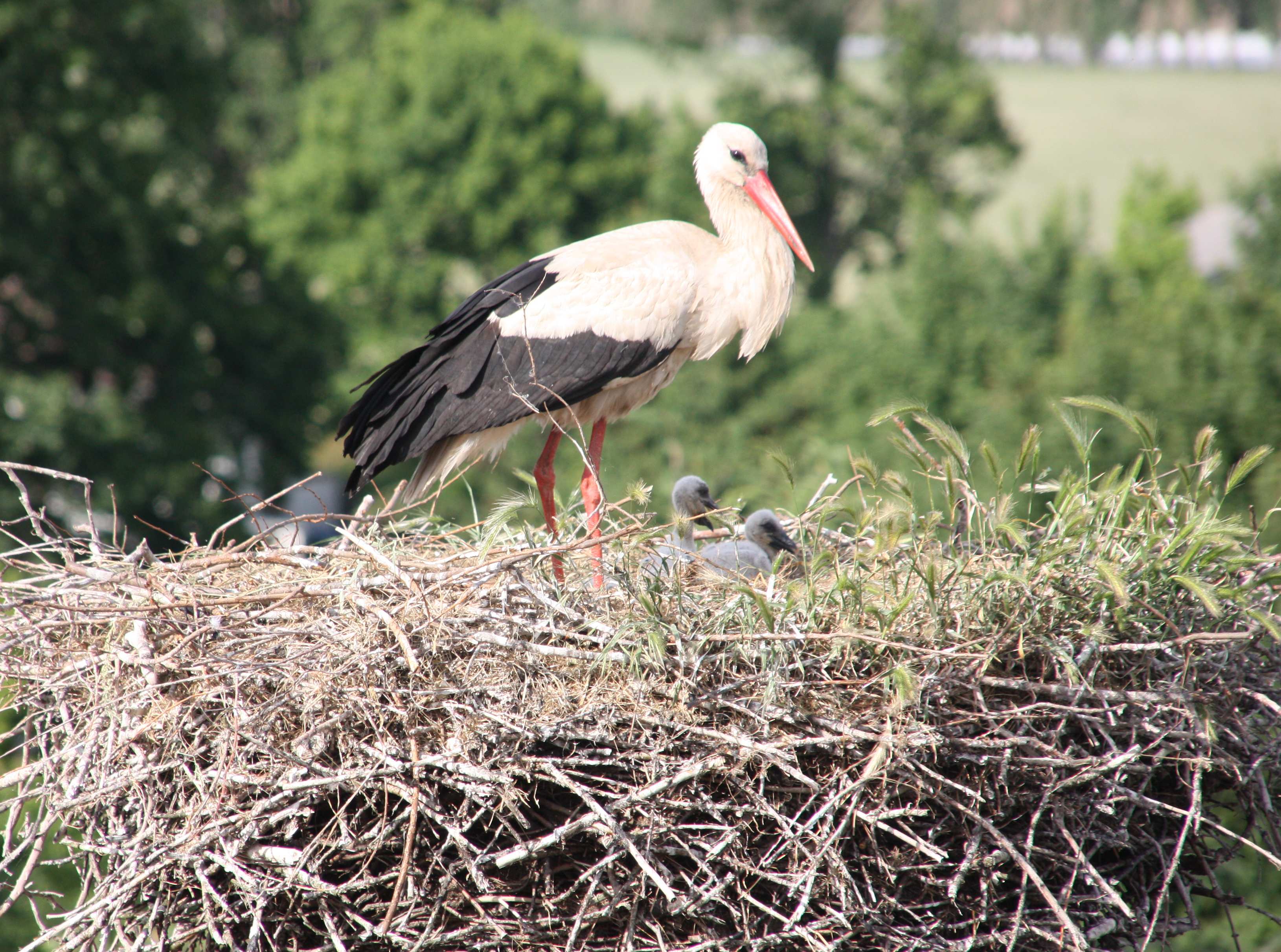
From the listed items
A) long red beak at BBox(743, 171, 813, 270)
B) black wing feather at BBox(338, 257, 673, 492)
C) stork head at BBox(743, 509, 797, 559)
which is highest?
long red beak at BBox(743, 171, 813, 270)

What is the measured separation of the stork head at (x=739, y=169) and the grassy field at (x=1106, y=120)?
34.3 metres

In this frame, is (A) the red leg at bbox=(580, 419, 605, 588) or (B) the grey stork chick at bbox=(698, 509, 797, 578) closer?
(A) the red leg at bbox=(580, 419, 605, 588)

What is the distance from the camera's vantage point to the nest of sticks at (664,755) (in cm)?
326

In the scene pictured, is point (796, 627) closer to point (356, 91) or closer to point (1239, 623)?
point (1239, 623)

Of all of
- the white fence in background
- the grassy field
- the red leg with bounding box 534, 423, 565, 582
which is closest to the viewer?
the red leg with bounding box 534, 423, 565, 582

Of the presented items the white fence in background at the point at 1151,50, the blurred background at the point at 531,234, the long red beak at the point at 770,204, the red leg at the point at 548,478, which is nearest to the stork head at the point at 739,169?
the long red beak at the point at 770,204

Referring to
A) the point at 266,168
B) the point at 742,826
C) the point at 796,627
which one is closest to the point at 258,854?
the point at 742,826

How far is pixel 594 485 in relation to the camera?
494 cm

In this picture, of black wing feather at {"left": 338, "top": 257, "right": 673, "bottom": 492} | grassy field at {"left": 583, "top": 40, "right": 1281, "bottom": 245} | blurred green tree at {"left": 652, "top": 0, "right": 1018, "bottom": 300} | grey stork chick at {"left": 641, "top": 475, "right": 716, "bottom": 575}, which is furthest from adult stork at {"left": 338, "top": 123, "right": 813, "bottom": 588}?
grassy field at {"left": 583, "top": 40, "right": 1281, "bottom": 245}

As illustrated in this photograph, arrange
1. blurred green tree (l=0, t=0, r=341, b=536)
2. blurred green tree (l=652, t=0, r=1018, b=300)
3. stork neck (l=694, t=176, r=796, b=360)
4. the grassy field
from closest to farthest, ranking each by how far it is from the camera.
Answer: stork neck (l=694, t=176, r=796, b=360) → blurred green tree (l=0, t=0, r=341, b=536) → blurred green tree (l=652, t=0, r=1018, b=300) → the grassy field

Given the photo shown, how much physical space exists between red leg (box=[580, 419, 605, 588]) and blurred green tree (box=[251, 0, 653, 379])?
20.3m

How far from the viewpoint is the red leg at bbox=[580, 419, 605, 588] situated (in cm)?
434

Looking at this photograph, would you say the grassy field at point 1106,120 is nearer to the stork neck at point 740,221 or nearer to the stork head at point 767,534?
the stork neck at point 740,221

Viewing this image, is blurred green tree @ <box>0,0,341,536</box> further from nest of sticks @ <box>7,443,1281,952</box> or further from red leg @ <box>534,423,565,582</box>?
nest of sticks @ <box>7,443,1281,952</box>
